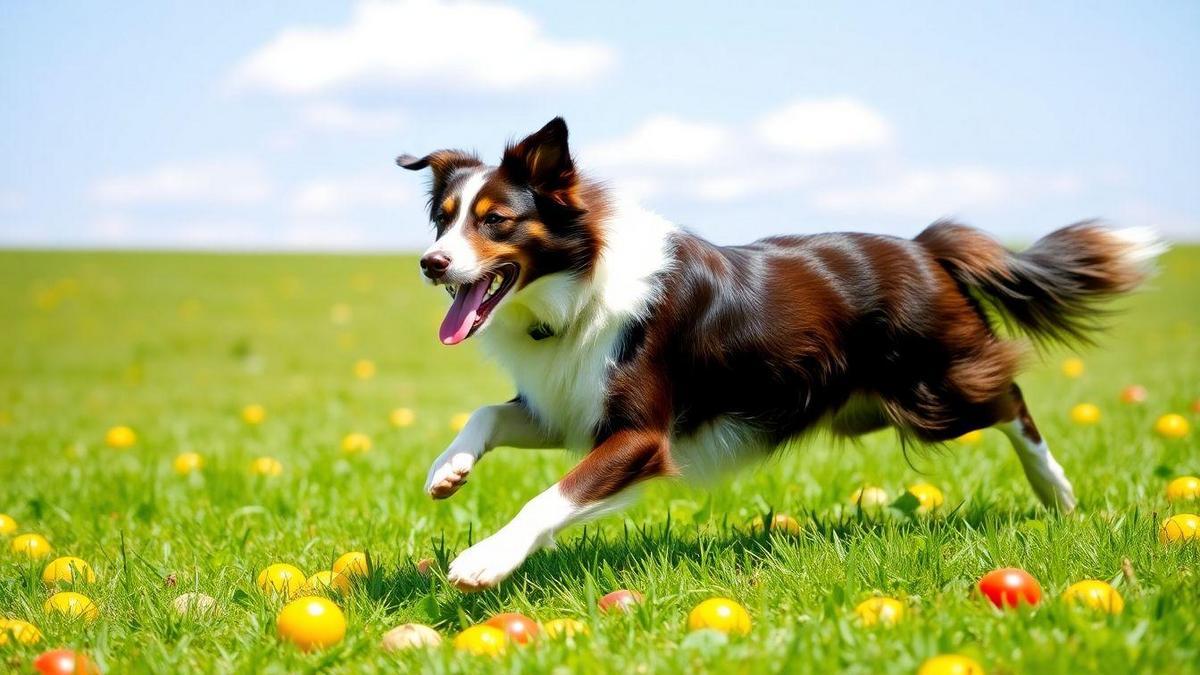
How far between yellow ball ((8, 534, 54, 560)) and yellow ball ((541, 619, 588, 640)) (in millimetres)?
2528

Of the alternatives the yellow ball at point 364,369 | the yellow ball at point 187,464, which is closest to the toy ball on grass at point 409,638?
the yellow ball at point 187,464

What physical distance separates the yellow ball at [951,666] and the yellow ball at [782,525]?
1.56 m

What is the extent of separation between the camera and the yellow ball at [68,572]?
3.86 meters

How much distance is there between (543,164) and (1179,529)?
8.20ft

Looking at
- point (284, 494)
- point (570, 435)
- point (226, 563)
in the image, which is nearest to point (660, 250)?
point (570, 435)

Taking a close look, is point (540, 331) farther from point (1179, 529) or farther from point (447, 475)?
point (1179, 529)

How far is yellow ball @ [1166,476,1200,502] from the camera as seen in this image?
442 centimetres

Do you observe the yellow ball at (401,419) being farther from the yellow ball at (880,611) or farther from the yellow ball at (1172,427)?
the yellow ball at (880,611)

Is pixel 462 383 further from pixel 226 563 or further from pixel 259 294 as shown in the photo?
pixel 259 294

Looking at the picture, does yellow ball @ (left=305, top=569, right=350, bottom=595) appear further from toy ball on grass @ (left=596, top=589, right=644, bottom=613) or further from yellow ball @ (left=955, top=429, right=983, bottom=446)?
yellow ball @ (left=955, top=429, right=983, bottom=446)

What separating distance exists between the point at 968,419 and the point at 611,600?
1.90 m

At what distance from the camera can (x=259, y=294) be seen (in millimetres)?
21406

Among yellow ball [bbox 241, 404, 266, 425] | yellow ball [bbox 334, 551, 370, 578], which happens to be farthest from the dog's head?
yellow ball [bbox 241, 404, 266, 425]

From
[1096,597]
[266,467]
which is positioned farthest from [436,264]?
[266,467]
